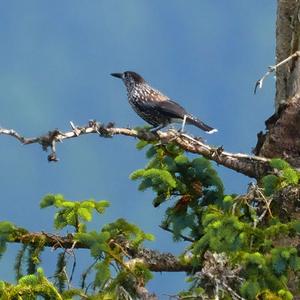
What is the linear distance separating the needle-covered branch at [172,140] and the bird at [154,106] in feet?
1.09

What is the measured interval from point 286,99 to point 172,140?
2.02m

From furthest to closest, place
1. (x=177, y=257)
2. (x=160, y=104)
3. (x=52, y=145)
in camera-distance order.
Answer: (x=160, y=104), (x=177, y=257), (x=52, y=145)

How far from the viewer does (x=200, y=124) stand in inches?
490

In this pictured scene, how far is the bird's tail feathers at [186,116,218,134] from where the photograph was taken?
1235 cm

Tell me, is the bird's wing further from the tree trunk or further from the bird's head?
the bird's head

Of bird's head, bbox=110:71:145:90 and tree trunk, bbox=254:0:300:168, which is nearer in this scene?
tree trunk, bbox=254:0:300:168

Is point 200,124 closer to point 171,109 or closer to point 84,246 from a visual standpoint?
point 171,109

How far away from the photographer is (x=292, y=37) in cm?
1355

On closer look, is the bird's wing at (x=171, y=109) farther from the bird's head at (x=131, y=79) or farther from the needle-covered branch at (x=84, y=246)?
the needle-covered branch at (x=84, y=246)

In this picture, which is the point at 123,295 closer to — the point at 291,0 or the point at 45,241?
the point at 45,241

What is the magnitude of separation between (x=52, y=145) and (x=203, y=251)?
1.63 m

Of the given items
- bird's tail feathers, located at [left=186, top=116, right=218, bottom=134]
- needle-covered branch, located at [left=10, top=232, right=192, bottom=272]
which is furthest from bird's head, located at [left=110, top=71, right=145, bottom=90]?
needle-covered branch, located at [left=10, top=232, right=192, bottom=272]

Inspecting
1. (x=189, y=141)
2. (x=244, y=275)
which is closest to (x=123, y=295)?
(x=244, y=275)

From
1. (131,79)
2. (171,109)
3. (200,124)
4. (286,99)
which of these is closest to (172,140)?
(200,124)
